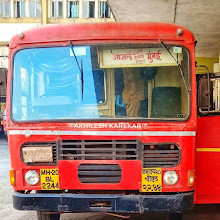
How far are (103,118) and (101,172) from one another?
23.6 inches

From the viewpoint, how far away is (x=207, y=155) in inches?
194

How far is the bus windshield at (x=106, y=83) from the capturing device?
432 centimetres

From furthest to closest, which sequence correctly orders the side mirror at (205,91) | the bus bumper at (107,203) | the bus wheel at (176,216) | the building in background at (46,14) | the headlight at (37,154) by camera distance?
the building in background at (46,14), the bus wheel at (176,216), the side mirror at (205,91), the headlight at (37,154), the bus bumper at (107,203)

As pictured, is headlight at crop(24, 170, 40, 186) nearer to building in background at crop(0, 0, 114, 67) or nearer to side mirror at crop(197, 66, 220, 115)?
side mirror at crop(197, 66, 220, 115)

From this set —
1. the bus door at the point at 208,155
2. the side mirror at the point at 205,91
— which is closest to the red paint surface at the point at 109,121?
the side mirror at the point at 205,91

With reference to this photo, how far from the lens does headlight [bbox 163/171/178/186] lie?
13.8ft

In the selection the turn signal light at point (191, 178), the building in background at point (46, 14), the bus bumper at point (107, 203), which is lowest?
the bus bumper at point (107, 203)

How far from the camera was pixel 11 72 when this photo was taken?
4.45 metres

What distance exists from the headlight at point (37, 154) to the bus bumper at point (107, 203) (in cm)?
38

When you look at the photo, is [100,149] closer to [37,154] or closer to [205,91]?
[37,154]

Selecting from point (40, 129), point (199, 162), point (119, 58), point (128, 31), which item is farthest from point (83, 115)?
point (199, 162)

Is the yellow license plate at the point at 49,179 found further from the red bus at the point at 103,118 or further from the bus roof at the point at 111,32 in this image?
the bus roof at the point at 111,32

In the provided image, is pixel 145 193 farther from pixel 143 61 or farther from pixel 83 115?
pixel 143 61

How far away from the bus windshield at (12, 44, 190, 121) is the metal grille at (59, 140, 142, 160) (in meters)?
0.31
